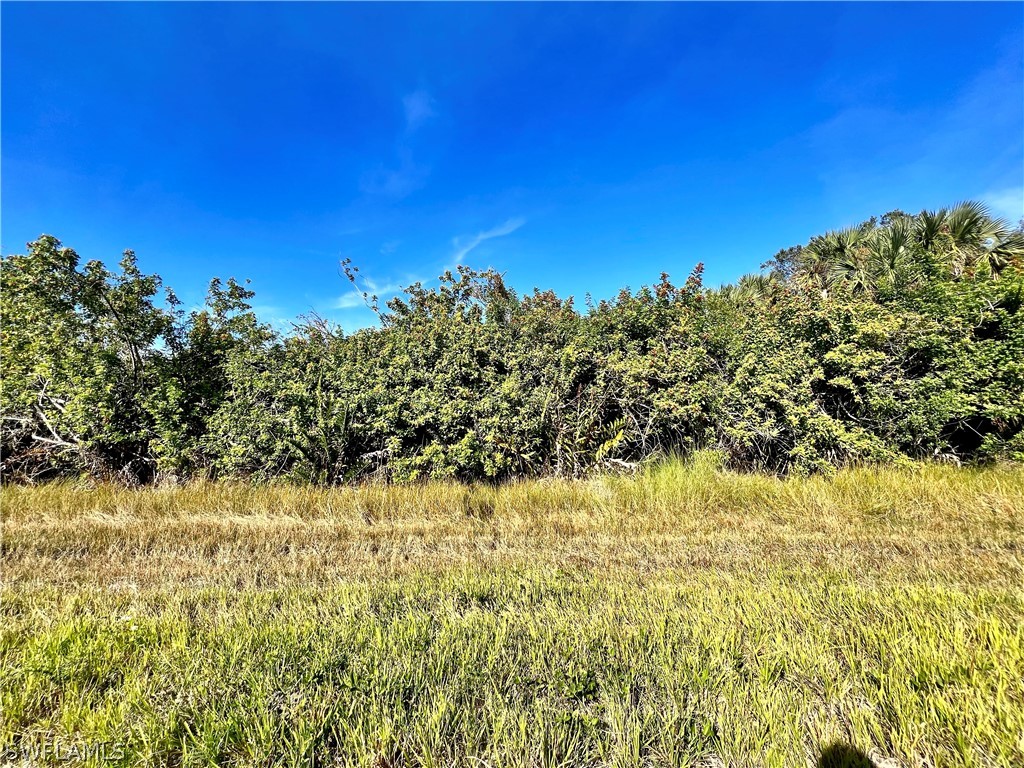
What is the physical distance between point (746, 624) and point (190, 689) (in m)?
3.15

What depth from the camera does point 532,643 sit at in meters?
2.59

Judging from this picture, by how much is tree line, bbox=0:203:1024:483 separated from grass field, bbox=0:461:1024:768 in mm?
1788

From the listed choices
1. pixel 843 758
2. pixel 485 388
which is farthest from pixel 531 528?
pixel 843 758

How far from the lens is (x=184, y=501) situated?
608 cm

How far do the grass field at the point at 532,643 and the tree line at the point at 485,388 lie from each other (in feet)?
5.87

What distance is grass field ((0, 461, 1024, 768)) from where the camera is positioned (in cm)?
192

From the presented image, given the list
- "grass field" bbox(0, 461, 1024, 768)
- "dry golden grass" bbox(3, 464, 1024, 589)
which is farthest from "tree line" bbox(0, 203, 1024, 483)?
"grass field" bbox(0, 461, 1024, 768)

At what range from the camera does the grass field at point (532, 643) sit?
75.4 inches

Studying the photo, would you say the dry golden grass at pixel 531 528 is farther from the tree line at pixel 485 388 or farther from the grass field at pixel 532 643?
the tree line at pixel 485 388

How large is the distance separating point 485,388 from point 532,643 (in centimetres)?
484

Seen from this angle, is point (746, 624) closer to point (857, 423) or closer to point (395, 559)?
point (395, 559)

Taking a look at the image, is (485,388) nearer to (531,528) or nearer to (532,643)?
(531,528)

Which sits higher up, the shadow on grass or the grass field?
the grass field

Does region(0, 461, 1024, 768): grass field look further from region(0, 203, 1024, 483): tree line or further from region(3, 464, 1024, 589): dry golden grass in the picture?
region(0, 203, 1024, 483): tree line
